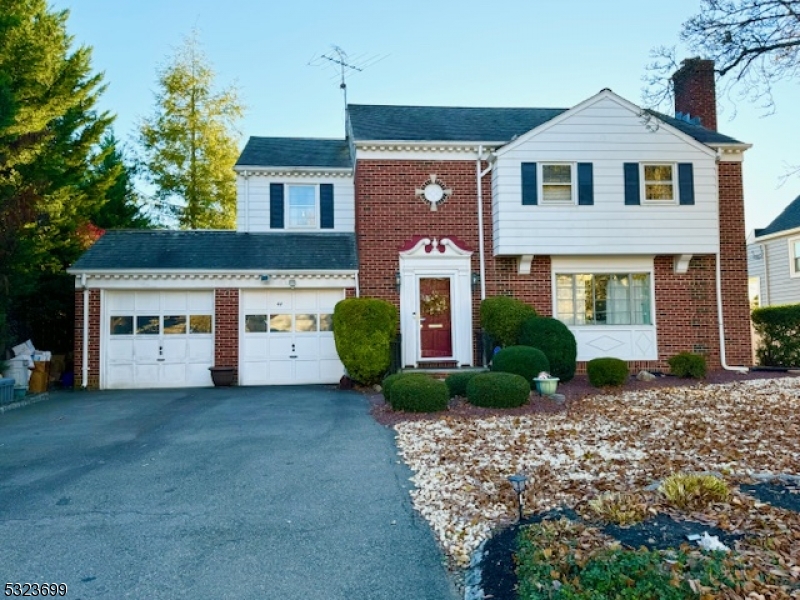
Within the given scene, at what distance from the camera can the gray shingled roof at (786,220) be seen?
20.3m

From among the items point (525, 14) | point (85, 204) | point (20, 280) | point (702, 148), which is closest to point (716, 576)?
point (525, 14)

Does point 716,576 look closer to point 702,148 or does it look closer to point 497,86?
point 702,148

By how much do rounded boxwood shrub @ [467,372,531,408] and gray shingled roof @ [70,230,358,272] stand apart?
5.34 meters

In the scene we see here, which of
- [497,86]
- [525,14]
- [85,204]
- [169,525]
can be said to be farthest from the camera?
[497,86]

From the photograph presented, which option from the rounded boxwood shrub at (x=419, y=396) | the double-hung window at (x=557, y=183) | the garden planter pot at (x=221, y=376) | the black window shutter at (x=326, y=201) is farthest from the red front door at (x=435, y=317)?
the garden planter pot at (x=221, y=376)

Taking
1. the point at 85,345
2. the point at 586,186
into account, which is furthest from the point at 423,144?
the point at 85,345

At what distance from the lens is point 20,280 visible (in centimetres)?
1279

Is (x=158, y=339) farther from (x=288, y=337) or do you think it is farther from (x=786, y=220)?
(x=786, y=220)

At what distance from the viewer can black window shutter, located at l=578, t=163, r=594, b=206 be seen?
13.2 meters

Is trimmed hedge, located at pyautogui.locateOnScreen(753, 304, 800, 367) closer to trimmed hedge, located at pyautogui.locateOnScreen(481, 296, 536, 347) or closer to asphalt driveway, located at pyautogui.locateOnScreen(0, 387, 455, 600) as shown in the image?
trimmed hedge, located at pyautogui.locateOnScreen(481, 296, 536, 347)

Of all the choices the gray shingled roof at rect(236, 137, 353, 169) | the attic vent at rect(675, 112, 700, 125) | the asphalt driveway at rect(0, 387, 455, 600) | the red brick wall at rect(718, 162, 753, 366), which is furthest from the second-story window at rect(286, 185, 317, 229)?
the attic vent at rect(675, 112, 700, 125)

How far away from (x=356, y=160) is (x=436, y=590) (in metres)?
11.7

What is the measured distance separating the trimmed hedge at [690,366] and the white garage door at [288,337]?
7.95 metres

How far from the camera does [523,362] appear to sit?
1030 centimetres
